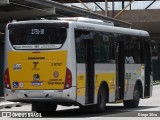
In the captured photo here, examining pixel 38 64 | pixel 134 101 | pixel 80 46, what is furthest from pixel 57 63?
pixel 134 101

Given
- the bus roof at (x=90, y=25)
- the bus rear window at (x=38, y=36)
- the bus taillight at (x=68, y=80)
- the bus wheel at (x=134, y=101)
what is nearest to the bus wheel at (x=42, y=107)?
the bus taillight at (x=68, y=80)

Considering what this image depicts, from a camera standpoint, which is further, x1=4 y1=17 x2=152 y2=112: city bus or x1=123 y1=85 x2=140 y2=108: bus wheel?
x1=123 y1=85 x2=140 y2=108: bus wheel

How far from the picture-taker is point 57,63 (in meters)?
18.0

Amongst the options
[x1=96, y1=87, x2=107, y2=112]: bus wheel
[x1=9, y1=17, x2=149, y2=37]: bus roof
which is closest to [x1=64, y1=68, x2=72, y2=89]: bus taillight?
[x1=9, y1=17, x2=149, y2=37]: bus roof

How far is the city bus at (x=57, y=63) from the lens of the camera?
17.9 meters

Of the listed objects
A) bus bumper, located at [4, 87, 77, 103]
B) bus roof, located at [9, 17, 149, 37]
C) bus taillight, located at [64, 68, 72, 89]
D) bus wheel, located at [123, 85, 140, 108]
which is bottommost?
bus wheel, located at [123, 85, 140, 108]

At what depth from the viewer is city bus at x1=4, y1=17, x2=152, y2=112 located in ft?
58.7

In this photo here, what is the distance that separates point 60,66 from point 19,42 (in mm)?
1657

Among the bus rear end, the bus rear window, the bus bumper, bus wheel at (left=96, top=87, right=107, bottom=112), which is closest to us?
the bus bumper

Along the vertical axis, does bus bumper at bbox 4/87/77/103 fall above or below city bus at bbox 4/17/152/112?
below

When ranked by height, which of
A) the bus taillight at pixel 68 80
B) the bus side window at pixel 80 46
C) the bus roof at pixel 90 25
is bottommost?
the bus taillight at pixel 68 80

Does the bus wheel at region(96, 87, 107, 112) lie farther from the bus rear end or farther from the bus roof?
the bus roof

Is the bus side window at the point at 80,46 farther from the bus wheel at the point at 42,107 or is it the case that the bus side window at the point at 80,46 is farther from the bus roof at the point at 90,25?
the bus wheel at the point at 42,107

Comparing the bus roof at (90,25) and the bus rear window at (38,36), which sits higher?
the bus roof at (90,25)
